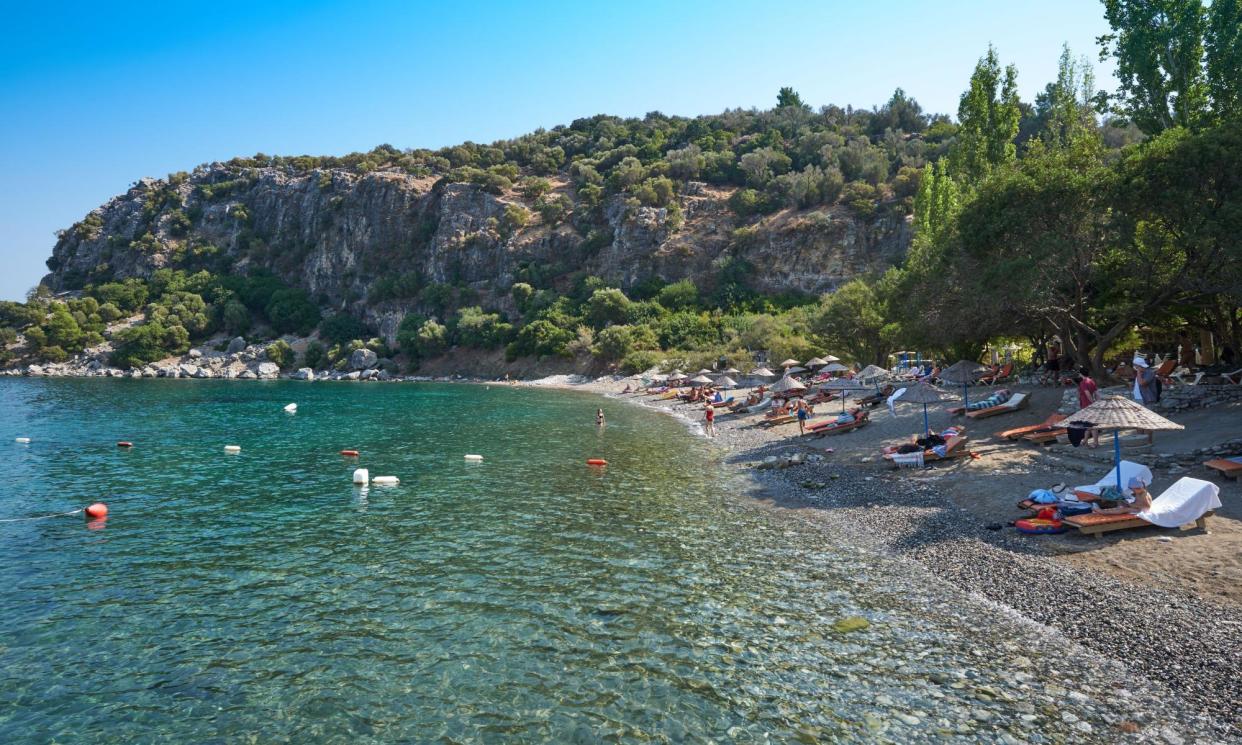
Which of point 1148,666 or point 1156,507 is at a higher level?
point 1156,507

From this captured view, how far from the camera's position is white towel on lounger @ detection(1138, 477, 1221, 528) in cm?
1108

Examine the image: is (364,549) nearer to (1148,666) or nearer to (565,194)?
(1148,666)

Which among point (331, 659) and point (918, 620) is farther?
point (918, 620)

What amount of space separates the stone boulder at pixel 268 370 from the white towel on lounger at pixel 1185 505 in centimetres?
10164

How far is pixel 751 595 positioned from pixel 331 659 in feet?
21.5

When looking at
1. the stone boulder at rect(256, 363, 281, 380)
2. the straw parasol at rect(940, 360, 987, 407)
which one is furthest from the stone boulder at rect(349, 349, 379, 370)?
the straw parasol at rect(940, 360, 987, 407)

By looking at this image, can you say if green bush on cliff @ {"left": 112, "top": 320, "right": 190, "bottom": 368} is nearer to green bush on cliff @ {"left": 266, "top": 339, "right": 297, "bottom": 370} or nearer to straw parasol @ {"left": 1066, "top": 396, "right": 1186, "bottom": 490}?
green bush on cliff @ {"left": 266, "top": 339, "right": 297, "bottom": 370}

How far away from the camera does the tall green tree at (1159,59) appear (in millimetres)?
25922

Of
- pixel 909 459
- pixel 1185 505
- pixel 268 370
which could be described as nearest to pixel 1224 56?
pixel 909 459

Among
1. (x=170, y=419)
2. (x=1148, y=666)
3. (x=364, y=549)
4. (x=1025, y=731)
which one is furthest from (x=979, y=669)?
(x=170, y=419)

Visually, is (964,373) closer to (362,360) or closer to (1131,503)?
(1131,503)

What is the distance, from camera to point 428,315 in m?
101

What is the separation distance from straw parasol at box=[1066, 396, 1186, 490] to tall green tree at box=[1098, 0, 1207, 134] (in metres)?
20.8

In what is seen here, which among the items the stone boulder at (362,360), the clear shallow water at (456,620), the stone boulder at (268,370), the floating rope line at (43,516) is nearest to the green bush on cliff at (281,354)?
the stone boulder at (268,370)
